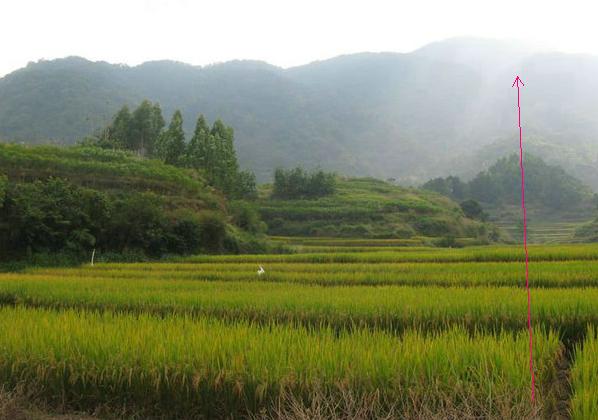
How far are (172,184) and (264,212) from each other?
2234 cm

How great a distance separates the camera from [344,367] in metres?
4.11

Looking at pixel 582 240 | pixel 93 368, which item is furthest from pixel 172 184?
pixel 582 240

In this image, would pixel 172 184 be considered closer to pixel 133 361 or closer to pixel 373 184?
pixel 133 361

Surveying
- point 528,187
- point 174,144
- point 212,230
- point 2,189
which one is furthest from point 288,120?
point 2,189

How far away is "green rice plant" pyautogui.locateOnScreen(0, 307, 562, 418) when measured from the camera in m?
3.82

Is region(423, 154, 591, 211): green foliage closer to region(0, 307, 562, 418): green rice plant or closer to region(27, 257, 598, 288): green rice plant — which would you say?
region(27, 257, 598, 288): green rice plant

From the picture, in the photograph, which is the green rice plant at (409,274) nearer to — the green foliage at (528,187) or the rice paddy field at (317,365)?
the rice paddy field at (317,365)

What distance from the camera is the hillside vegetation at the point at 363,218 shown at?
49.2 meters

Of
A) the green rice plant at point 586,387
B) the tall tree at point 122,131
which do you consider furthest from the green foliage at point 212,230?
the tall tree at point 122,131

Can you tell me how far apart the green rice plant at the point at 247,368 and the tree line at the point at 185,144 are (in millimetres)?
36450

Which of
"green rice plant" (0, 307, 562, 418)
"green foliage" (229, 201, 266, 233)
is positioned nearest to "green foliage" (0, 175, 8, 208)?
"green foliage" (229, 201, 266, 233)

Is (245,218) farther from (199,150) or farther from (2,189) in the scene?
(2,189)

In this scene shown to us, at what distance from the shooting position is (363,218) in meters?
52.1

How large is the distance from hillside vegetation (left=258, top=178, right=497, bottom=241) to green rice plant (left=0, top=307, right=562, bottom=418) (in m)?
42.7
